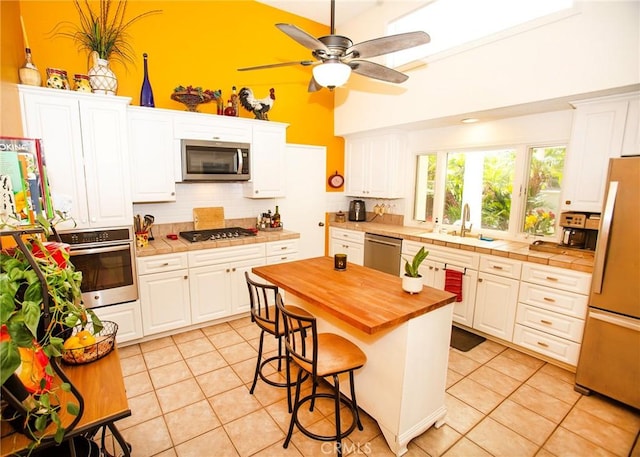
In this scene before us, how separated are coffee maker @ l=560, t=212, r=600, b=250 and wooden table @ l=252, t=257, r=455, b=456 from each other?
1761 mm

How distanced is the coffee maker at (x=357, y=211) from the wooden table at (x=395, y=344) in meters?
2.93

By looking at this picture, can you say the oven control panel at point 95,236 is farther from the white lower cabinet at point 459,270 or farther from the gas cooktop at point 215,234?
the white lower cabinet at point 459,270

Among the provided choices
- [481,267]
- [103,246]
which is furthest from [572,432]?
[103,246]

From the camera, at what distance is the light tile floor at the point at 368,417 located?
1962 mm

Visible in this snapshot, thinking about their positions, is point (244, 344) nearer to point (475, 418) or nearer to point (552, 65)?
Result: point (475, 418)

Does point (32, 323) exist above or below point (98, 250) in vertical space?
above

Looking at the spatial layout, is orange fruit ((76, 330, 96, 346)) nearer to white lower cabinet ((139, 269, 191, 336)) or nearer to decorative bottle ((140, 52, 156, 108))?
white lower cabinet ((139, 269, 191, 336))

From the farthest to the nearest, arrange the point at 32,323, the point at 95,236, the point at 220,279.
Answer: the point at 220,279 → the point at 95,236 → the point at 32,323

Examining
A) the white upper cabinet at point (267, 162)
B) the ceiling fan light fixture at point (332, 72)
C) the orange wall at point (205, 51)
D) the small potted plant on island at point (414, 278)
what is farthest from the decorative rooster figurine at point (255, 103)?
the small potted plant on island at point (414, 278)

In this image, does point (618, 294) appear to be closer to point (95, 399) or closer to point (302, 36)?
point (302, 36)

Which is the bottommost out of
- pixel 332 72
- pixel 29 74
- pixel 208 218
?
pixel 208 218

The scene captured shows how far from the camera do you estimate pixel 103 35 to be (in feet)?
10.1

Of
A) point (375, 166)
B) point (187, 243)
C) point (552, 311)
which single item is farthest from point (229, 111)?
point (552, 311)

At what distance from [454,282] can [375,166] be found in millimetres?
2089
